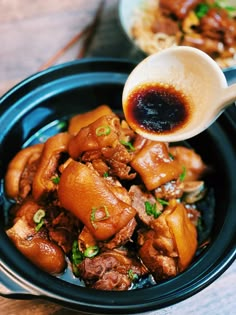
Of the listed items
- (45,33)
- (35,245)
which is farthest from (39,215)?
(45,33)

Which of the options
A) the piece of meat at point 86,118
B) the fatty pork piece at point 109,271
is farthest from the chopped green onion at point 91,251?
the piece of meat at point 86,118

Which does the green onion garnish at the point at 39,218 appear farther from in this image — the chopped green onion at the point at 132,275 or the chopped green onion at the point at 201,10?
the chopped green onion at the point at 201,10

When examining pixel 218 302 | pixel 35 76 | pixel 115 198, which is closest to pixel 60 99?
pixel 35 76

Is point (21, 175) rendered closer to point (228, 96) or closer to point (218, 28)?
point (228, 96)

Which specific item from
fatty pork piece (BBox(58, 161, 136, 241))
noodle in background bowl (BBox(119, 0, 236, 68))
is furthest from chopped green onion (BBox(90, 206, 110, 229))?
noodle in background bowl (BBox(119, 0, 236, 68))

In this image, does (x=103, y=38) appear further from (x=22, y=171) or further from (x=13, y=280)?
(x=13, y=280)

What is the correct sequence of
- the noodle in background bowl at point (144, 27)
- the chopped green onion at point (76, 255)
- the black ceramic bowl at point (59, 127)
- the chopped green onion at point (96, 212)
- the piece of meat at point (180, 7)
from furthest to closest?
1. the piece of meat at point (180, 7)
2. the noodle in background bowl at point (144, 27)
3. the chopped green onion at point (76, 255)
4. the chopped green onion at point (96, 212)
5. the black ceramic bowl at point (59, 127)

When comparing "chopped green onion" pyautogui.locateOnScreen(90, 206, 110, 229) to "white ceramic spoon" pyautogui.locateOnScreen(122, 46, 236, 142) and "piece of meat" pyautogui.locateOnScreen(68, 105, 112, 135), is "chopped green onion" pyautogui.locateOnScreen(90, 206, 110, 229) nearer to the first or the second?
"white ceramic spoon" pyautogui.locateOnScreen(122, 46, 236, 142)
